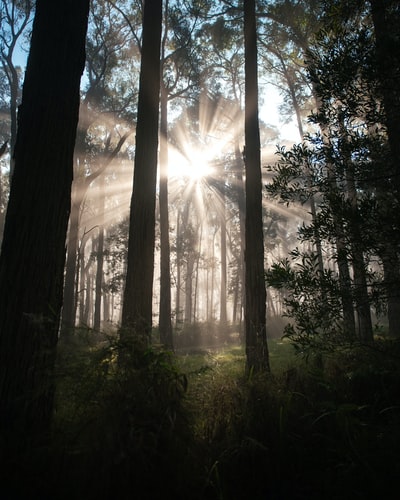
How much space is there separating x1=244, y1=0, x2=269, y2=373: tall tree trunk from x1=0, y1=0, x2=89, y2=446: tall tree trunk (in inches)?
155

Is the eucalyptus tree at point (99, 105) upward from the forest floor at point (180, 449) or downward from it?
upward

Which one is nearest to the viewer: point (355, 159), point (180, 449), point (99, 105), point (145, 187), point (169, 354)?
point (180, 449)

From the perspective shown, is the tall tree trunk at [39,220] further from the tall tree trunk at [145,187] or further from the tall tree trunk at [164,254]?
the tall tree trunk at [164,254]

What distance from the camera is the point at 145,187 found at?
5820 millimetres

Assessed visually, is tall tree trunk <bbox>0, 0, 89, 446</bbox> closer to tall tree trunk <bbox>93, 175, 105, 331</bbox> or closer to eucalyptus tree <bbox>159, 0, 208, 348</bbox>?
eucalyptus tree <bbox>159, 0, 208, 348</bbox>

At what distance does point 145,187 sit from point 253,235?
8.51ft

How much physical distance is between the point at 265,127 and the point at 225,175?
5.71 metres

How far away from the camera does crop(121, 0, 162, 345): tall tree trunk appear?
545cm

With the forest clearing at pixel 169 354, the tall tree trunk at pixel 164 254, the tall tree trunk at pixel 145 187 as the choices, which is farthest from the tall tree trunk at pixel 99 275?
the forest clearing at pixel 169 354

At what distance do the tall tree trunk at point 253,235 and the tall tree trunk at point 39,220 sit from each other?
12.9ft

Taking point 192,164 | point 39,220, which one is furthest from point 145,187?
point 192,164

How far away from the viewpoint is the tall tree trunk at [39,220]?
2.67m

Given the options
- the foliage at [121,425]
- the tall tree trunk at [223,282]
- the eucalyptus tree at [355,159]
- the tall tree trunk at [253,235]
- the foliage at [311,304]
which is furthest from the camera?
the tall tree trunk at [223,282]

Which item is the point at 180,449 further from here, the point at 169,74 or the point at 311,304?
the point at 169,74
